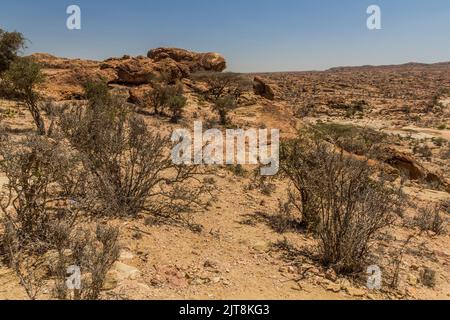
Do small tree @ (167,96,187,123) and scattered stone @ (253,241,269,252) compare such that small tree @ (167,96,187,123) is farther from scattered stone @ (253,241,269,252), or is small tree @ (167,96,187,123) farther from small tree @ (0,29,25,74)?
scattered stone @ (253,241,269,252)

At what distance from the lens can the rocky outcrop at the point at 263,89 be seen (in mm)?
19188

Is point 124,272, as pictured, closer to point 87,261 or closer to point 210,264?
point 87,261

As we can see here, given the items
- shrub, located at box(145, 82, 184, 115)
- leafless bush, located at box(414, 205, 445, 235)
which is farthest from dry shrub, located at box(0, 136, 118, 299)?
shrub, located at box(145, 82, 184, 115)

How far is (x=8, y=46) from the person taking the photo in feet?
43.9

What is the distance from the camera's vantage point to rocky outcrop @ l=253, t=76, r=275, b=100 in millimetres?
19188

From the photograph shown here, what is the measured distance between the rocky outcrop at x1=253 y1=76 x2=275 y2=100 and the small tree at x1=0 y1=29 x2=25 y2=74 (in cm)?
1093

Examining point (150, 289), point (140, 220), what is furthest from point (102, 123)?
point (150, 289)

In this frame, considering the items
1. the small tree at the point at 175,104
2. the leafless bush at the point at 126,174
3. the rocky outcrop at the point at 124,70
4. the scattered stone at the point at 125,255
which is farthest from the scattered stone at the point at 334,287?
the rocky outcrop at the point at 124,70

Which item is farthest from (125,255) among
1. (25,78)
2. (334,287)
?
(25,78)

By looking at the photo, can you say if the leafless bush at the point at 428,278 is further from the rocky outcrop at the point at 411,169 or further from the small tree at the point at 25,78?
the small tree at the point at 25,78

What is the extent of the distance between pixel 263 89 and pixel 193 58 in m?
5.79

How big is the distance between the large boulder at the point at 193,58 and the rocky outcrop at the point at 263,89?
387cm
